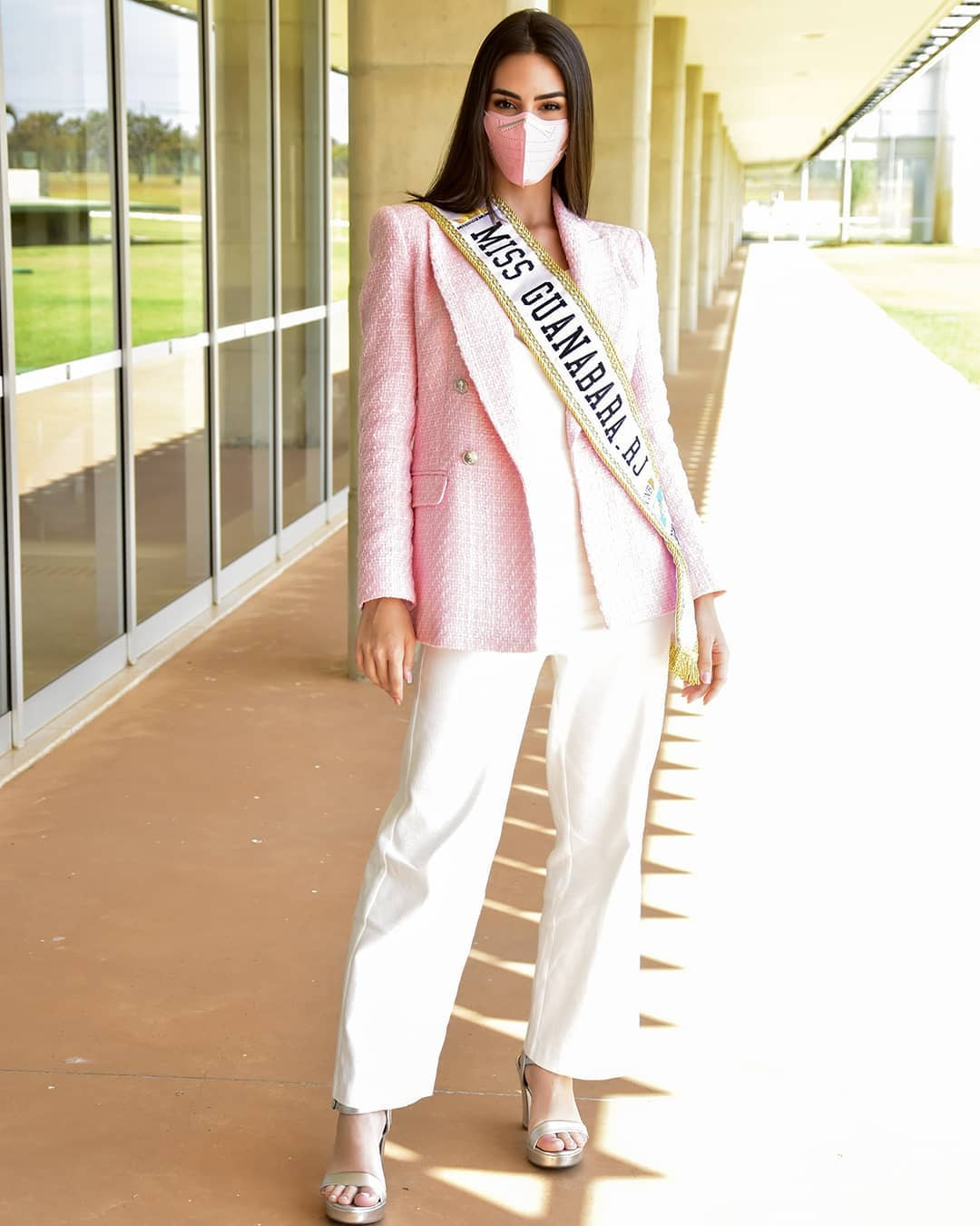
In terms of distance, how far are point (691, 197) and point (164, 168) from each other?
20165 mm

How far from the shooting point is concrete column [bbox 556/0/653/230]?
42.2ft

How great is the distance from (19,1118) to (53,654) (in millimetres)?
2769

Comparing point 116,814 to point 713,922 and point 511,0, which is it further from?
point 511,0

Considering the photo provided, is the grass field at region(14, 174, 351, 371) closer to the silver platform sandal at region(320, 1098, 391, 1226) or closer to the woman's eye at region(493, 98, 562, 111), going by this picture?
the woman's eye at region(493, 98, 562, 111)

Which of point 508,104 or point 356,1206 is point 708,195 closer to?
point 508,104

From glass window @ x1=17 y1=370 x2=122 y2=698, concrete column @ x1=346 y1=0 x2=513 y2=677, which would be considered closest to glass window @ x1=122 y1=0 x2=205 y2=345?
glass window @ x1=17 y1=370 x2=122 y2=698

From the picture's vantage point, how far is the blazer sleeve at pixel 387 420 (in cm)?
246

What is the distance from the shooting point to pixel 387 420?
2.47m

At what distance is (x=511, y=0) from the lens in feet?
18.5

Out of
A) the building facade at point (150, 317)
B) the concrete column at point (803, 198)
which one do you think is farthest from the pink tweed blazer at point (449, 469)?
the concrete column at point (803, 198)

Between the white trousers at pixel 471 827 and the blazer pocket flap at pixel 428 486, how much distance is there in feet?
0.77

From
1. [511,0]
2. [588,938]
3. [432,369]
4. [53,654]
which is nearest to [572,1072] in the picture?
[588,938]

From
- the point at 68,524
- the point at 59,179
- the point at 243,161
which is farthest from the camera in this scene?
the point at 243,161

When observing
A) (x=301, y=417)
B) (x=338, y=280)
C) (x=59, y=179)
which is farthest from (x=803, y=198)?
(x=59, y=179)
